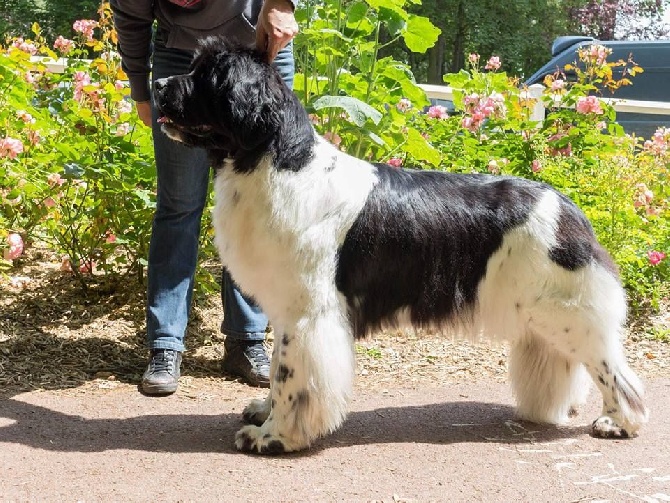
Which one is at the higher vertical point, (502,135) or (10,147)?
(502,135)

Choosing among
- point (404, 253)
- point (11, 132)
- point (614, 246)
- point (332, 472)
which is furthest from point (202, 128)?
point (614, 246)

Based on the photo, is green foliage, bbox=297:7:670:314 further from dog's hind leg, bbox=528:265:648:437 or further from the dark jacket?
dog's hind leg, bbox=528:265:648:437

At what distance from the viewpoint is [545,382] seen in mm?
4086

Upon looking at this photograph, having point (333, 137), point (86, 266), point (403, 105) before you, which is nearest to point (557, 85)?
point (403, 105)

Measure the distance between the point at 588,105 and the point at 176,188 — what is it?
3.42 metres

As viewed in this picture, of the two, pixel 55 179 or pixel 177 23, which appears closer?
pixel 177 23

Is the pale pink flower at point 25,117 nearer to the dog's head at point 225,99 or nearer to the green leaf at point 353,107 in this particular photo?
the green leaf at point 353,107

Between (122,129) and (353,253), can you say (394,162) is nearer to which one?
(122,129)

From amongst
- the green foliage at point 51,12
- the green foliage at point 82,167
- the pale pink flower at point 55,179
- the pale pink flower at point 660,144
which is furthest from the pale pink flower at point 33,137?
the green foliage at point 51,12

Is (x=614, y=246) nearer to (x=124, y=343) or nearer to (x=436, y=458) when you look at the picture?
(x=436, y=458)

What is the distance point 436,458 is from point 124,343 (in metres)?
2.25

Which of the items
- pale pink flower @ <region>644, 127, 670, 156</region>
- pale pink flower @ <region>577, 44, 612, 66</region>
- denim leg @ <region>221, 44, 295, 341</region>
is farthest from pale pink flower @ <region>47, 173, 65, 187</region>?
pale pink flower @ <region>644, 127, 670, 156</region>

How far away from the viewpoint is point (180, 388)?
4.65 m

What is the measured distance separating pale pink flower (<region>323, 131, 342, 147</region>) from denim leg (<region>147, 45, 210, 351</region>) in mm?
1111
